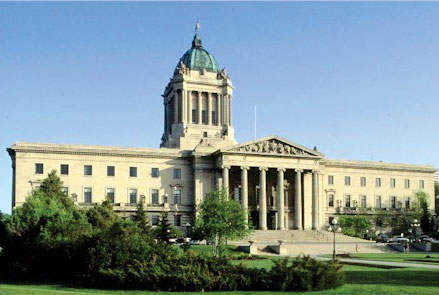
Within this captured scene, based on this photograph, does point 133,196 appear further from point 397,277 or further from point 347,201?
point 397,277

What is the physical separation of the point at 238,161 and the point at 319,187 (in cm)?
1620

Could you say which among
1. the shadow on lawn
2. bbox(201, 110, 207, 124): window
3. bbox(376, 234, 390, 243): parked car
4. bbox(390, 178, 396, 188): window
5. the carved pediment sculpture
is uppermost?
bbox(201, 110, 207, 124): window

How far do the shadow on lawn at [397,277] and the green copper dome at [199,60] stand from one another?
73.6 m

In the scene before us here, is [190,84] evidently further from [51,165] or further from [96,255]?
[96,255]

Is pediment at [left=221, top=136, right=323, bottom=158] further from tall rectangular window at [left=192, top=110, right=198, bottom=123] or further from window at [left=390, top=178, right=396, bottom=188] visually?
window at [left=390, top=178, right=396, bottom=188]

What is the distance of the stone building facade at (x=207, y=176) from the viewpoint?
81250mm

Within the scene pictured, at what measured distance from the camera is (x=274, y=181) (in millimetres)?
90625

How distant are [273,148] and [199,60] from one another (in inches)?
1198

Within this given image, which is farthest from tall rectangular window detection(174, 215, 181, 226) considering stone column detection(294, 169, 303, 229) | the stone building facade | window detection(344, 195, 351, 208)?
window detection(344, 195, 351, 208)

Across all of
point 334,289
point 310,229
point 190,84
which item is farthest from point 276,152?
point 334,289

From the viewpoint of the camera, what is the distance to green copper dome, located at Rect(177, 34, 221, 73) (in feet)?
351

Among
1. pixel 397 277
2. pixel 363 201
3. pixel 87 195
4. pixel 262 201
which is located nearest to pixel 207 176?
Result: pixel 262 201

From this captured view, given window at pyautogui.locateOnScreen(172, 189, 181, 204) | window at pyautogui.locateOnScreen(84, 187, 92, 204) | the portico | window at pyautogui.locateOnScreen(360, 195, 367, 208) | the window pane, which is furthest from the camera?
window at pyautogui.locateOnScreen(360, 195, 367, 208)

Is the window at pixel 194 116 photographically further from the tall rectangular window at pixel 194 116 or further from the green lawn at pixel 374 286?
the green lawn at pixel 374 286
